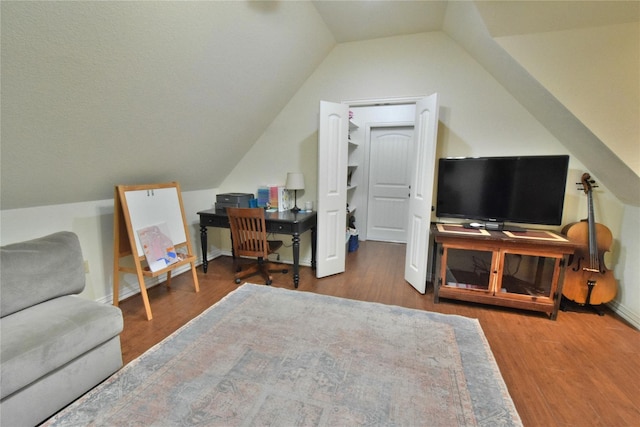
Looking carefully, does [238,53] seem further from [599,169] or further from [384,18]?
[599,169]

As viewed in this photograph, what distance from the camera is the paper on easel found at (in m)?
2.46

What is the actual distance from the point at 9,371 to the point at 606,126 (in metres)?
3.78

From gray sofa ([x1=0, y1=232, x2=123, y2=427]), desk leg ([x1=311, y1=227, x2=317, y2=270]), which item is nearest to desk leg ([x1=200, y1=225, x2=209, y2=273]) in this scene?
desk leg ([x1=311, y1=227, x2=317, y2=270])

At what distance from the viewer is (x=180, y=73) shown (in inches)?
77.5

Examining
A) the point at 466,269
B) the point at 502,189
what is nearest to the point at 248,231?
the point at 466,269

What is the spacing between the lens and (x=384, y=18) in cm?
266

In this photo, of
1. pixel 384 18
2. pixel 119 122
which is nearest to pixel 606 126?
pixel 384 18

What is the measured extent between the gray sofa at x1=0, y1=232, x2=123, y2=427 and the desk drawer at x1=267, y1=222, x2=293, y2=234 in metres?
1.54

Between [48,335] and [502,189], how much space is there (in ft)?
11.3

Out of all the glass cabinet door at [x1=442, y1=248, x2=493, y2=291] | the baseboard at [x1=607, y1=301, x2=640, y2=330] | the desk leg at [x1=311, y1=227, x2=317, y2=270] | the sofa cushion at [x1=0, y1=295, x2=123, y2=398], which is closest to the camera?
the sofa cushion at [x1=0, y1=295, x2=123, y2=398]

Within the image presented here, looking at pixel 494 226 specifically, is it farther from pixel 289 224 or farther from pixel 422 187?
pixel 289 224

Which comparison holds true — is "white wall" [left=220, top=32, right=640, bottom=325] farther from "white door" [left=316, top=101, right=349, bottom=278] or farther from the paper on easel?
the paper on easel

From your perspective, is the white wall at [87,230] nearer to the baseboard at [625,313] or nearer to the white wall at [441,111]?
the white wall at [441,111]

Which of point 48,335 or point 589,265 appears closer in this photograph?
point 48,335
